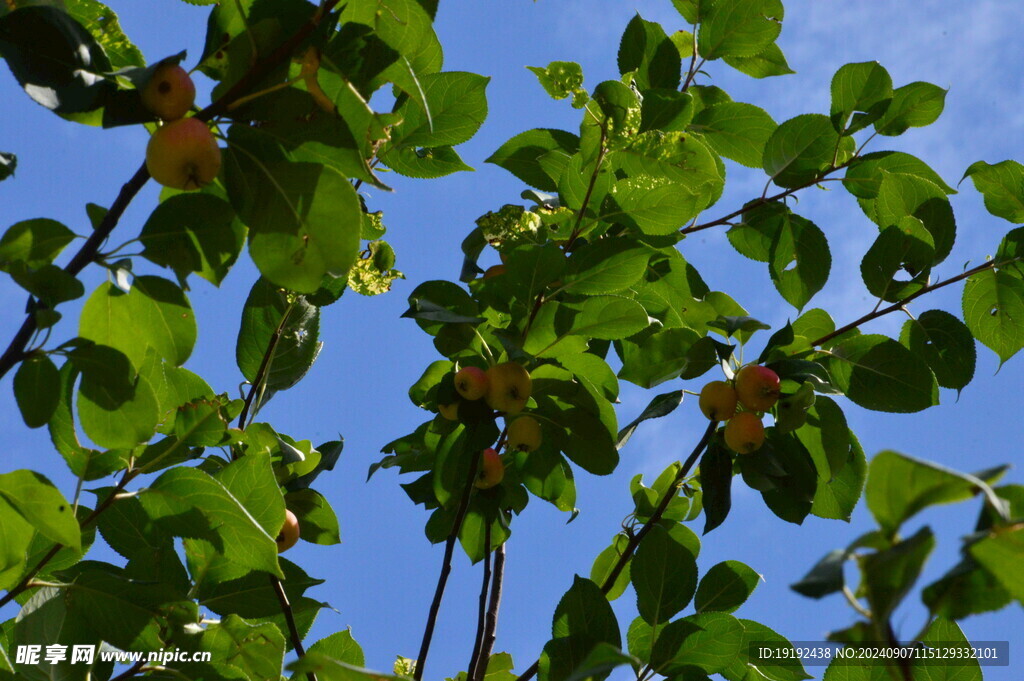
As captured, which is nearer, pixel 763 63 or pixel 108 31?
pixel 108 31

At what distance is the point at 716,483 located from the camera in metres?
2.37

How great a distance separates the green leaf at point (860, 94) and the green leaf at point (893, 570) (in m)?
2.04

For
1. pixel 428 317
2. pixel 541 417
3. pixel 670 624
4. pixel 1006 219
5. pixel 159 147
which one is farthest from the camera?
pixel 1006 219

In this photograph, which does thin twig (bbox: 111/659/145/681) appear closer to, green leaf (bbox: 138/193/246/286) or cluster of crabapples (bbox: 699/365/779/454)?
green leaf (bbox: 138/193/246/286)

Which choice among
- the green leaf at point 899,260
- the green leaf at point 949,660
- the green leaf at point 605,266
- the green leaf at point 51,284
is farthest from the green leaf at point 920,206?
the green leaf at point 51,284

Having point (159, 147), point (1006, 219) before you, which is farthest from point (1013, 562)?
point (1006, 219)

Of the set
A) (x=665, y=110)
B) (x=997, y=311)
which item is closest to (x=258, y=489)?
(x=665, y=110)

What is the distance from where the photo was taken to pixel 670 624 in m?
2.25

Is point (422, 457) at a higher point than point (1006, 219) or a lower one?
lower

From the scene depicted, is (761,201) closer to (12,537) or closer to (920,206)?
(920,206)

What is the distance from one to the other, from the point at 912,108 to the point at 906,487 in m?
2.15

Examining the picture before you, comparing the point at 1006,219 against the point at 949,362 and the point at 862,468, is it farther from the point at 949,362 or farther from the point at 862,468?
the point at 862,468

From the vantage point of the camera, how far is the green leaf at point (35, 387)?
167 cm

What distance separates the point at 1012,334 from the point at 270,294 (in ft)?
7.29
